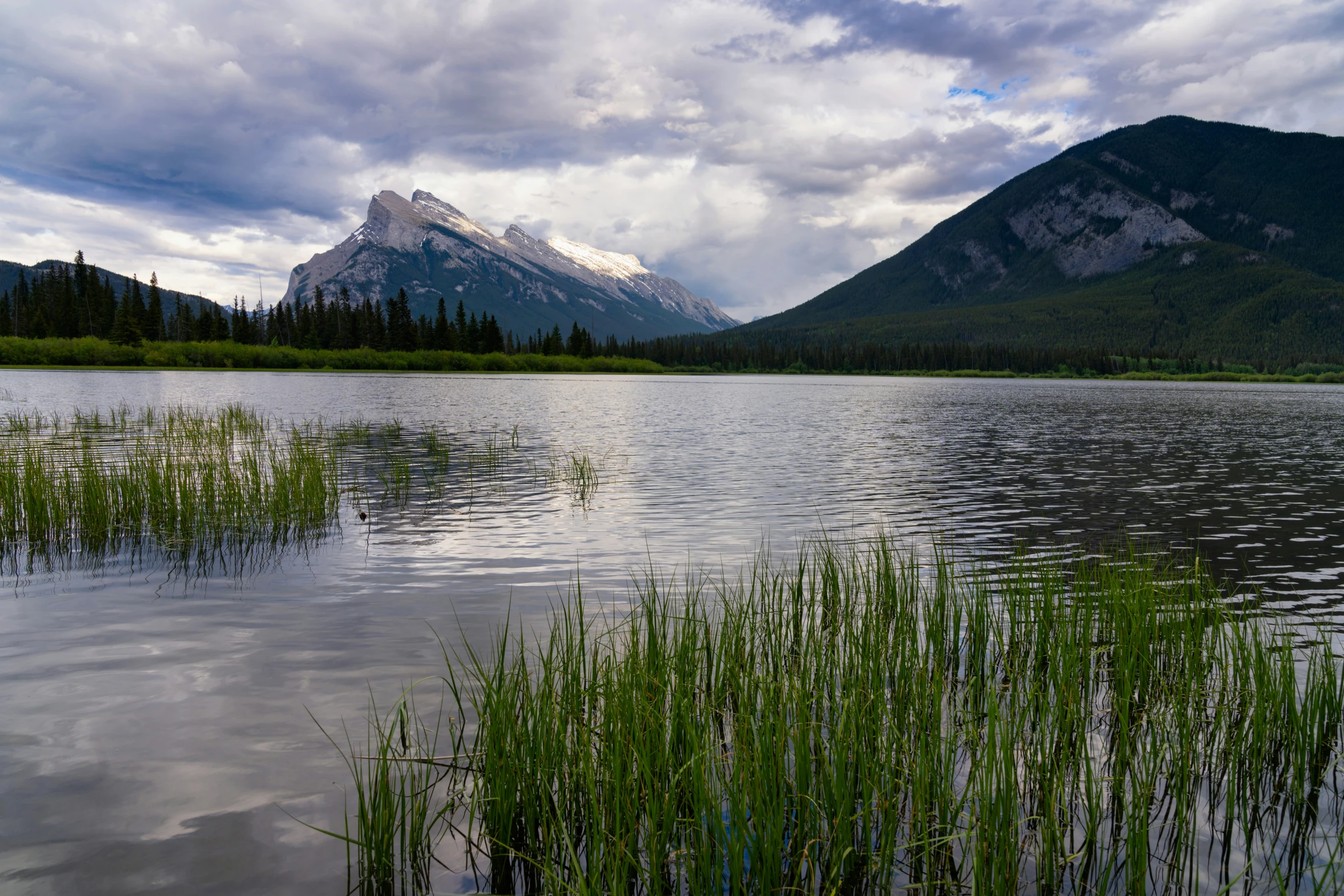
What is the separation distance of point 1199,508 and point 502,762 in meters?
20.2

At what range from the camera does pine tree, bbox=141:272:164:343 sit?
135m

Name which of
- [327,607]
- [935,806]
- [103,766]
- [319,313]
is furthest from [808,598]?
[319,313]

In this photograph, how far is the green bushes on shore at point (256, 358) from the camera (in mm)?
97500

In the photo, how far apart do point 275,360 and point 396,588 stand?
125 meters

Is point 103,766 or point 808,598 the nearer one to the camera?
point 103,766

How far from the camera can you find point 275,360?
120062 millimetres

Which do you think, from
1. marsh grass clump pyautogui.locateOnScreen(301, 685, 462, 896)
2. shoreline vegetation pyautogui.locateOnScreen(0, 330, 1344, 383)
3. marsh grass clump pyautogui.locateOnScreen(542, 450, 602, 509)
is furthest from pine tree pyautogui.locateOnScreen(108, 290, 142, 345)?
marsh grass clump pyautogui.locateOnScreen(301, 685, 462, 896)

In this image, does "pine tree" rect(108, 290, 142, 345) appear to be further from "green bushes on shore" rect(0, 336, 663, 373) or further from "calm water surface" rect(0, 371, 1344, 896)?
"calm water surface" rect(0, 371, 1344, 896)

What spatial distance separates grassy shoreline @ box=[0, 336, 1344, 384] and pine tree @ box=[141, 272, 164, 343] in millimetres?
19294

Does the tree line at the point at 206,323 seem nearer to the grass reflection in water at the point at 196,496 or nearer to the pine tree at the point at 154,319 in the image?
the pine tree at the point at 154,319

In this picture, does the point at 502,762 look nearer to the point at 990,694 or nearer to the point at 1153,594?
the point at 990,694

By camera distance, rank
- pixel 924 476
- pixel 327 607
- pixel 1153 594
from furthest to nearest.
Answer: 1. pixel 924 476
2. pixel 327 607
3. pixel 1153 594

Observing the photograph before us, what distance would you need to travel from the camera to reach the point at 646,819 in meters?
4.34

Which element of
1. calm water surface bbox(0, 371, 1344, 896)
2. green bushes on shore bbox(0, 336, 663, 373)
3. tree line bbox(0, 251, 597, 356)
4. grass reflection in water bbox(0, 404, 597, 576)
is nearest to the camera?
calm water surface bbox(0, 371, 1344, 896)
